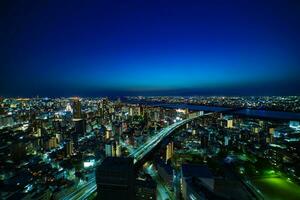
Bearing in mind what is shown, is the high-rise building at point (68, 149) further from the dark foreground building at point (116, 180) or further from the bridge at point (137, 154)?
the dark foreground building at point (116, 180)

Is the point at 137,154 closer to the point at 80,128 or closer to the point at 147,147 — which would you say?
the point at 147,147

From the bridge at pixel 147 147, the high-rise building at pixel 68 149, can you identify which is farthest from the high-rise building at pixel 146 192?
the high-rise building at pixel 68 149

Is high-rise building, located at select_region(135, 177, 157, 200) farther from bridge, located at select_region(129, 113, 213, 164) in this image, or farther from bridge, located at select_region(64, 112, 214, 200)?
bridge, located at select_region(129, 113, 213, 164)

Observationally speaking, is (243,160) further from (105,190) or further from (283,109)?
(283,109)

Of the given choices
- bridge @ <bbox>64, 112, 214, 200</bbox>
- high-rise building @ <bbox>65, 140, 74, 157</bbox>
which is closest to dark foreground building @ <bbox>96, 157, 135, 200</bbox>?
bridge @ <bbox>64, 112, 214, 200</bbox>

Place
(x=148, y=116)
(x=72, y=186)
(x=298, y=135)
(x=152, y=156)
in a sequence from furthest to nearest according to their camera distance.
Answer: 1. (x=148, y=116)
2. (x=298, y=135)
3. (x=152, y=156)
4. (x=72, y=186)

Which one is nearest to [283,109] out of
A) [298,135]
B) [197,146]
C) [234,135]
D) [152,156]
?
[298,135]

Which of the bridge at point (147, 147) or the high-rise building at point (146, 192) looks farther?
the bridge at point (147, 147)

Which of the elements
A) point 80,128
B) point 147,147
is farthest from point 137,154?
point 80,128
